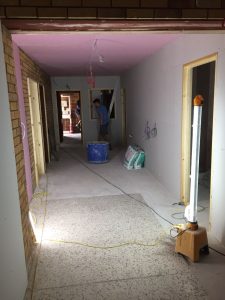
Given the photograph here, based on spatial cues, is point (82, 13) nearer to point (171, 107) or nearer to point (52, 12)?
point (52, 12)

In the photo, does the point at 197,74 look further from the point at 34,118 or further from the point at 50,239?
the point at 50,239

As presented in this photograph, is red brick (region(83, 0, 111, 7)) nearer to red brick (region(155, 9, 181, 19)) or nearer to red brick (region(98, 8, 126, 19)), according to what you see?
red brick (region(98, 8, 126, 19))

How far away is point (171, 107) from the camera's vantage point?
3.88 meters

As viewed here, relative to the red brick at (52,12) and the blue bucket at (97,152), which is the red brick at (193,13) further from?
the blue bucket at (97,152)

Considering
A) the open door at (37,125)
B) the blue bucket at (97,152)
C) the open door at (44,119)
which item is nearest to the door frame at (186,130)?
the open door at (37,125)

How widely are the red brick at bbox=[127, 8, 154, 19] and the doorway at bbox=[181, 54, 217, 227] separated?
1227 mm

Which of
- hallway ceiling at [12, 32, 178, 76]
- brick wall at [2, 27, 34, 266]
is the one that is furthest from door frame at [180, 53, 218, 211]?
brick wall at [2, 27, 34, 266]

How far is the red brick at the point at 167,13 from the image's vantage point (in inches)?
64.4

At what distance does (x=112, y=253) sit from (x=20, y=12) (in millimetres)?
2153

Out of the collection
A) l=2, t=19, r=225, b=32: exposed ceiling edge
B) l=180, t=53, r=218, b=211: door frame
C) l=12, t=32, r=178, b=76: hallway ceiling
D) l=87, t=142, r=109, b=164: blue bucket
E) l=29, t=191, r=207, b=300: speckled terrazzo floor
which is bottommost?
l=29, t=191, r=207, b=300: speckled terrazzo floor

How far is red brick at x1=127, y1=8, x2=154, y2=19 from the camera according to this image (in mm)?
1608

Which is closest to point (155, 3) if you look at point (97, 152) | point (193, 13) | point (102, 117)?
point (193, 13)

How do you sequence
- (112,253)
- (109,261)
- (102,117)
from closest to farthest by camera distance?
1. (109,261)
2. (112,253)
3. (102,117)

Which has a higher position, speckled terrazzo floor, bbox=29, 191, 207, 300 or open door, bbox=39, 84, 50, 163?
open door, bbox=39, 84, 50, 163
